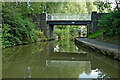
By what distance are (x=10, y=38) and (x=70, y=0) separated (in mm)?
24580

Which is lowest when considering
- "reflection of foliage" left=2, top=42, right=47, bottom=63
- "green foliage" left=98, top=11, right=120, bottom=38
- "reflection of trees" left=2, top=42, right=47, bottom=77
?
"reflection of foliage" left=2, top=42, right=47, bottom=63

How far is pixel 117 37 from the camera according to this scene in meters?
9.56

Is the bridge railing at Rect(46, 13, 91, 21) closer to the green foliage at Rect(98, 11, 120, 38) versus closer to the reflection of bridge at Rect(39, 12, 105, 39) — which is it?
the reflection of bridge at Rect(39, 12, 105, 39)

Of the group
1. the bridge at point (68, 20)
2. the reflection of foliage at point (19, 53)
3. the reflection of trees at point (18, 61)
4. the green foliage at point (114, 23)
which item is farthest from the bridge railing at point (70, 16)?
the reflection of trees at point (18, 61)

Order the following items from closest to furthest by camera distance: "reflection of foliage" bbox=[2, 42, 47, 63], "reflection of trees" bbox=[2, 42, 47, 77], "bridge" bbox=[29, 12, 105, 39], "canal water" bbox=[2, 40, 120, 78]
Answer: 1. "canal water" bbox=[2, 40, 120, 78]
2. "reflection of trees" bbox=[2, 42, 47, 77]
3. "reflection of foliage" bbox=[2, 42, 47, 63]
4. "bridge" bbox=[29, 12, 105, 39]

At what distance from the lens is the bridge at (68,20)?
18.8 meters

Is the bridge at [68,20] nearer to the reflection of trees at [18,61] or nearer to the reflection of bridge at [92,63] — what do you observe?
the reflection of trees at [18,61]

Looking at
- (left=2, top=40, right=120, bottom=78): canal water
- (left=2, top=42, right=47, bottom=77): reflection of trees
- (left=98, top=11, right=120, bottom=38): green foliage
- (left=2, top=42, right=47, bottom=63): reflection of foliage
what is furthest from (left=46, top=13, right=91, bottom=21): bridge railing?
(left=2, top=40, right=120, bottom=78): canal water

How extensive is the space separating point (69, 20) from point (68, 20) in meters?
0.14

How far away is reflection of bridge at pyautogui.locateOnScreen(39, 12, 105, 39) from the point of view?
1884 centimetres

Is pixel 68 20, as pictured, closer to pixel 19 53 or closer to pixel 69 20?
pixel 69 20

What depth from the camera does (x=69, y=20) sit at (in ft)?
63.2

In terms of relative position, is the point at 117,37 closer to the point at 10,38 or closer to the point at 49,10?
the point at 10,38

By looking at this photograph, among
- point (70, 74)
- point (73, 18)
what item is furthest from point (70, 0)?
point (70, 74)
